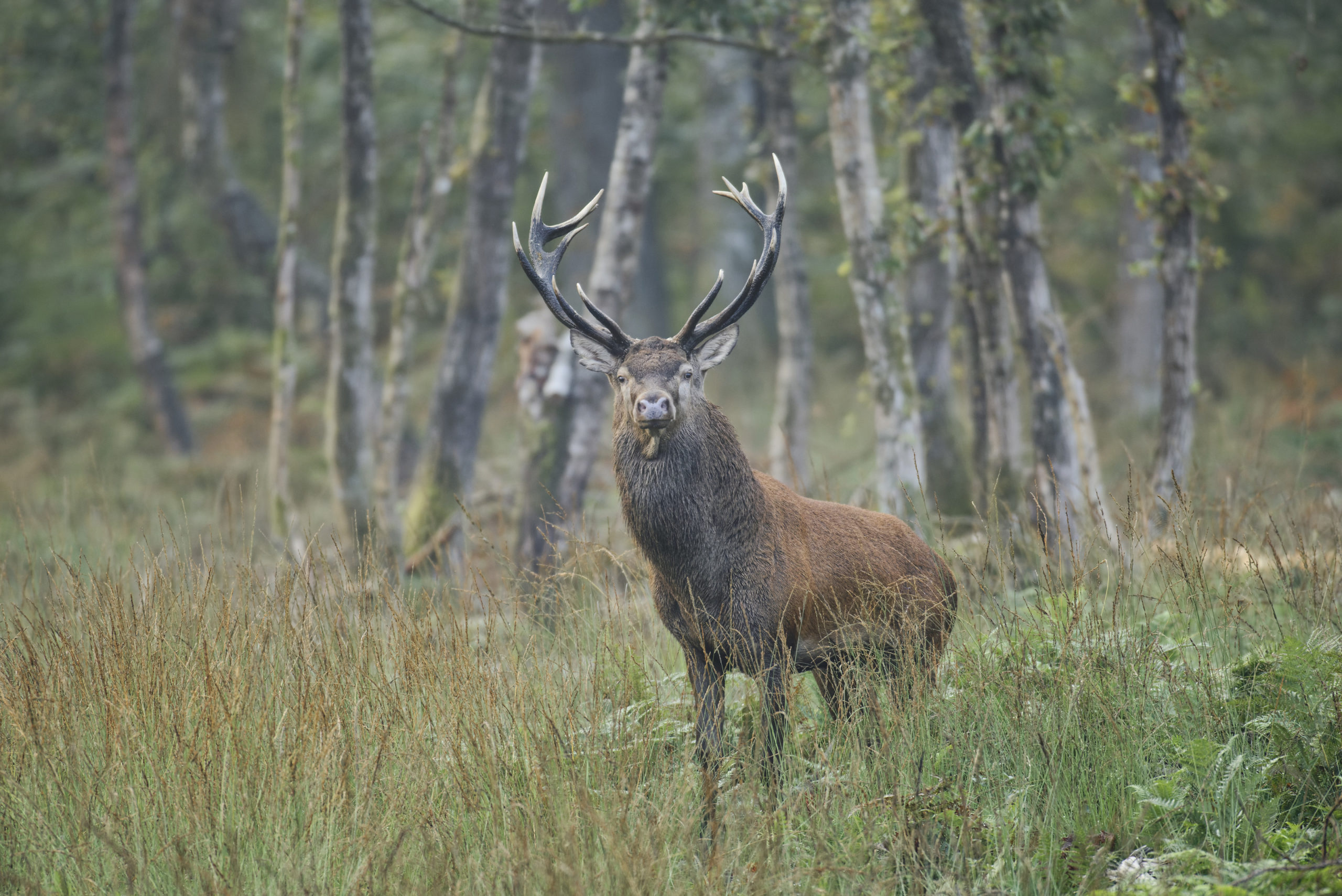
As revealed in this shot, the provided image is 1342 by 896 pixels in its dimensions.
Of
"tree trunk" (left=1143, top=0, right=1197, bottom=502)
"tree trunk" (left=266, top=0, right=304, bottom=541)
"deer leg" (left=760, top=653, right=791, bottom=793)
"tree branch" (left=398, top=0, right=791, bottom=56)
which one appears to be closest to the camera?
"deer leg" (left=760, top=653, right=791, bottom=793)

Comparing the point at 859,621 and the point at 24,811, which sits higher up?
the point at 859,621

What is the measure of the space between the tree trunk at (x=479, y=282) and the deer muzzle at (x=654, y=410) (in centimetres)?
538

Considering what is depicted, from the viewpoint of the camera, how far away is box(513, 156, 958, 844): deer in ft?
14.4

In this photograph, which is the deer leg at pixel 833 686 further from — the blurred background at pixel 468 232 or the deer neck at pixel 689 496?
the blurred background at pixel 468 232

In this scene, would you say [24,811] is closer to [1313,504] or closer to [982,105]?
[1313,504]

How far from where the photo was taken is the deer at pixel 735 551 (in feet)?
14.4

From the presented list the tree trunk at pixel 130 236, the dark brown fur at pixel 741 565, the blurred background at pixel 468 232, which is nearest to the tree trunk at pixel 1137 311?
the blurred background at pixel 468 232

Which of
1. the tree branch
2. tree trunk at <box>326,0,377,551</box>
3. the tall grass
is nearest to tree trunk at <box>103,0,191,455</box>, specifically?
tree trunk at <box>326,0,377,551</box>

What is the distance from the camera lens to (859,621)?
467 cm

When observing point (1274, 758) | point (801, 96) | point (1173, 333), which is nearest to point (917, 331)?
point (1173, 333)

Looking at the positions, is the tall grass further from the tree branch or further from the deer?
the tree branch

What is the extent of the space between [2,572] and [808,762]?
3.50 meters

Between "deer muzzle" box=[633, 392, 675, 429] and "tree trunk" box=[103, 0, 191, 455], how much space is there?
12096 mm

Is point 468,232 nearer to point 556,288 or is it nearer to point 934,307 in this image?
point 934,307
